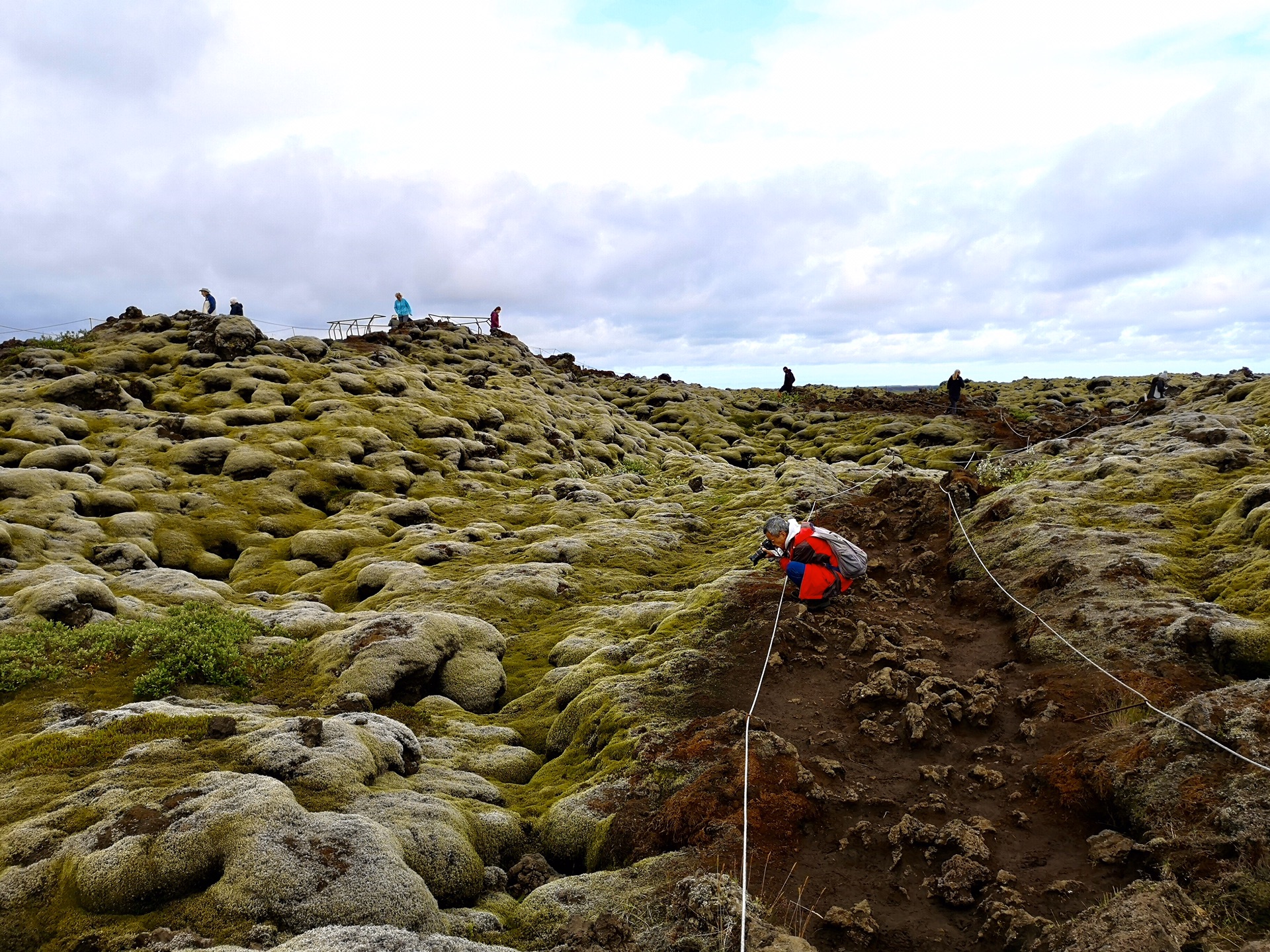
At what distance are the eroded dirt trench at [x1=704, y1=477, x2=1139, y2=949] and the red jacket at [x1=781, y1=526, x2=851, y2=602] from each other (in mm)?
494

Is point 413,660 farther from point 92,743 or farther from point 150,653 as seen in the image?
point 92,743

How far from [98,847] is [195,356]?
4914 cm

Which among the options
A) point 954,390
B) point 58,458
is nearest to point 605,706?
point 58,458

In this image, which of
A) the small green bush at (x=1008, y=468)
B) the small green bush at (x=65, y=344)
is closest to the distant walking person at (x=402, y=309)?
the small green bush at (x=65, y=344)

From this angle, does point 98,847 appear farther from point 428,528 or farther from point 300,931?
point 428,528

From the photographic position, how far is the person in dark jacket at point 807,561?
53.6 ft

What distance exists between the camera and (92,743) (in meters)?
10.9

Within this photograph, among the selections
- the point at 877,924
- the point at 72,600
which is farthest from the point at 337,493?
the point at 877,924

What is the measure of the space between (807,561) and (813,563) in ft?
0.46

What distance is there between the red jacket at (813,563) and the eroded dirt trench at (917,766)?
49 centimetres

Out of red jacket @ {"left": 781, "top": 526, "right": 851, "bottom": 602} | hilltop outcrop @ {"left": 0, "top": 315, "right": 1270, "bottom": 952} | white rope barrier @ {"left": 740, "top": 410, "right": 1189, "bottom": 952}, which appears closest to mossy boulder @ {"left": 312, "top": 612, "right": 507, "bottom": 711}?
hilltop outcrop @ {"left": 0, "top": 315, "right": 1270, "bottom": 952}

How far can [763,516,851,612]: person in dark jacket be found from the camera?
1634cm

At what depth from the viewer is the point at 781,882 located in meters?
8.59

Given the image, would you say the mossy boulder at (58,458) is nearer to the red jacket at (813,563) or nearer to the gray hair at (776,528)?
the gray hair at (776,528)
